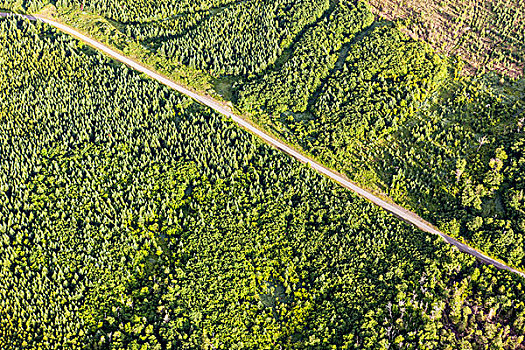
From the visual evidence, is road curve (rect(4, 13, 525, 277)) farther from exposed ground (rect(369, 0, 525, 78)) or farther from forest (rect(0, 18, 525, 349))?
exposed ground (rect(369, 0, 525, 78))

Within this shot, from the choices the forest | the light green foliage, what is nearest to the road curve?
the forest

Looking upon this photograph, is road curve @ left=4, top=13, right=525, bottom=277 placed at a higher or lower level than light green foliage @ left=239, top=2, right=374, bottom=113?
lower

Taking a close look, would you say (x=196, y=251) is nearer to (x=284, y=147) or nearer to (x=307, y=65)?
(x=284, y=147)

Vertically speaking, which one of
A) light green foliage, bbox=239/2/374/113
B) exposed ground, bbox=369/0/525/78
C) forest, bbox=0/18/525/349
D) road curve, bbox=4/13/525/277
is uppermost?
exposed ground, bbox=369/0/525/78

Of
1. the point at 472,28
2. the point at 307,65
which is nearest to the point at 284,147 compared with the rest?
the point at 307,65

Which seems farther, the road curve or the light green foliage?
the light green foliage

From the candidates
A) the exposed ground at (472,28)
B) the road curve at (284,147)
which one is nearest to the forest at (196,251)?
the road curve at (284,147)
